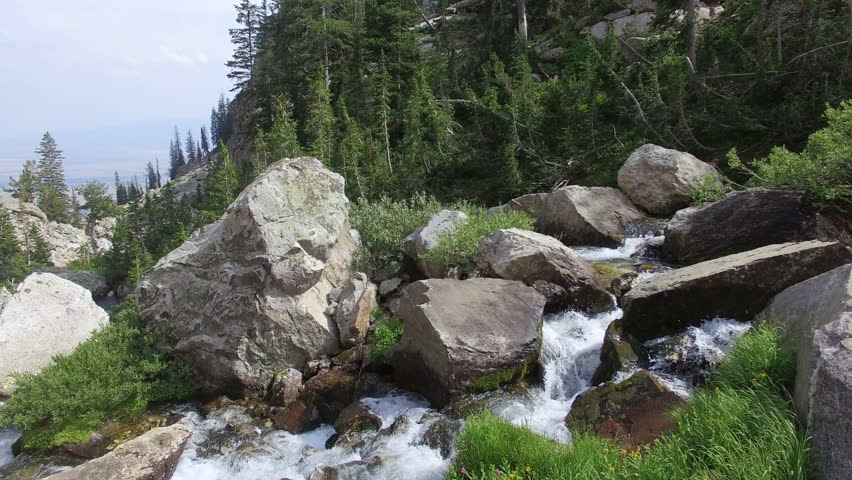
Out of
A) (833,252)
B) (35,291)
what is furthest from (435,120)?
(833,252)

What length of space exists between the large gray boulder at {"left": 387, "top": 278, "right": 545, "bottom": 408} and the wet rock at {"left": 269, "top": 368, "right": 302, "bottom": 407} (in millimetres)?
2401

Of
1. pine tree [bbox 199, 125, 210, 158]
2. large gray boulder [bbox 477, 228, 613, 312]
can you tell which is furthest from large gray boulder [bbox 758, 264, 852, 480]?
pine tree [bbox 199, 125, 210, 158]

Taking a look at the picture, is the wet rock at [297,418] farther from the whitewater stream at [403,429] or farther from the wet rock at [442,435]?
the wet rock at [442,435]

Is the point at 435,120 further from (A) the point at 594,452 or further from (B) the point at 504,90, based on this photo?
(A) the point at 594,452

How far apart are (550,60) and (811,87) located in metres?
18.1

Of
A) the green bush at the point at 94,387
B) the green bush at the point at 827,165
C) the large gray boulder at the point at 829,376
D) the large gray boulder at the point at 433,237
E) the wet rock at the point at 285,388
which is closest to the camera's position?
the large gray boulder at the point at 829,376

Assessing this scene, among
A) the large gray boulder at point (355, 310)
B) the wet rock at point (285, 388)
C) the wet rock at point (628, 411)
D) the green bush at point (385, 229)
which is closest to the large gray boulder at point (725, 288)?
the wet rock at point (628, 411)

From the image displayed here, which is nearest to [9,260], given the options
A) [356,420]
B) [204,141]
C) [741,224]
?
[356,420]

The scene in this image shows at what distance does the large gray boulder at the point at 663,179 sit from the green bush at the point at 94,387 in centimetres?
1456

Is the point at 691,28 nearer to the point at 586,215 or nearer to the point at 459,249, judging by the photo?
the point at 586,215

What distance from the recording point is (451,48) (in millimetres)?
36844

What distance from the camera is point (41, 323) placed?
48.8 ft

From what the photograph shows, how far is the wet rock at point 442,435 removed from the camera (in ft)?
26.5

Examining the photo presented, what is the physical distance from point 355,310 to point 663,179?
10979 millimetres
